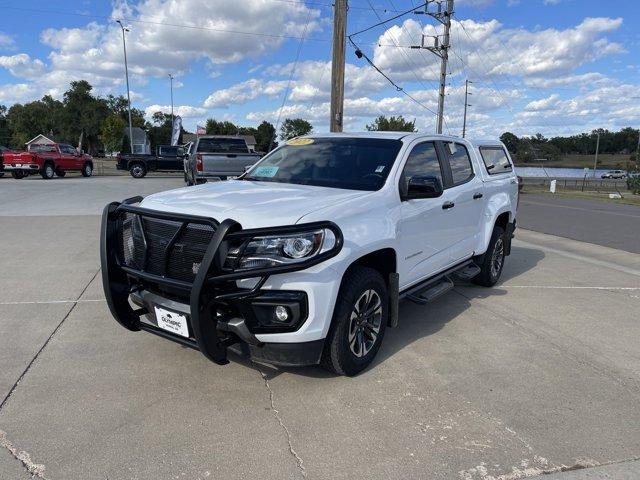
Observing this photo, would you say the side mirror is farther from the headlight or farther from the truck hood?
the headlight

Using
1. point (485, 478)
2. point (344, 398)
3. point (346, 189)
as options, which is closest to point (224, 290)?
point (344, 398)

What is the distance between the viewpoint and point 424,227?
14.8 ft

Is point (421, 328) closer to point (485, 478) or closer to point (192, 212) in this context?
point (485, 478)

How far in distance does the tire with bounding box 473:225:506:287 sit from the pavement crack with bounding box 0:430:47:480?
16.4 ft

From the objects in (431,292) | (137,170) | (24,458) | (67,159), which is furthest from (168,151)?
(24,458)

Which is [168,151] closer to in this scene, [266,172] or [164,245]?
[266,172]

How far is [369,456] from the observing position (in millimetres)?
2846

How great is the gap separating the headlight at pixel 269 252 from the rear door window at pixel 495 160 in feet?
12.5

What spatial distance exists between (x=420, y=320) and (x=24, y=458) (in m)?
3.53

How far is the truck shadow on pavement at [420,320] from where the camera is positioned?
154 inches

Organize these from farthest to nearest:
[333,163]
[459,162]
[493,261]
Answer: [493,261]
[459,162]
[333,163]

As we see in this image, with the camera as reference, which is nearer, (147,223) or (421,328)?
(147,223)

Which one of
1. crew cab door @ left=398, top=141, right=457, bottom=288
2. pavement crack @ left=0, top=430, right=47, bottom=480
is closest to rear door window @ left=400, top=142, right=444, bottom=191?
crew cab door @ left=398, top=141, right=457, bottom=288

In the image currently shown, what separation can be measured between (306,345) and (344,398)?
511 millimetres
